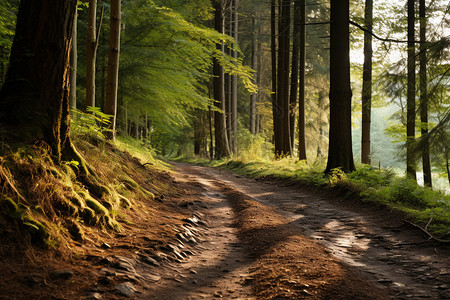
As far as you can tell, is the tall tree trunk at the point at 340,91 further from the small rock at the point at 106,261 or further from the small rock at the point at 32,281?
the small rock at the point at 32,281

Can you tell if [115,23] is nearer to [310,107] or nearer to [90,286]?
[90,286]

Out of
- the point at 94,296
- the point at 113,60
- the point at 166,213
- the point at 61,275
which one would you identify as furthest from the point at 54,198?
the point at 113,60

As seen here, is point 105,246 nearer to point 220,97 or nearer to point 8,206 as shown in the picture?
point 8,206

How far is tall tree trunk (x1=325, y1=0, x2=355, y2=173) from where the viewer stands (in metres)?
10.6

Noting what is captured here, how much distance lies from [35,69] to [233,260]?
336cm

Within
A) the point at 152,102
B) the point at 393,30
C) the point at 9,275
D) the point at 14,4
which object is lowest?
the point at 9,275

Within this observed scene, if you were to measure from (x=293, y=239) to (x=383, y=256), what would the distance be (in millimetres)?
1185

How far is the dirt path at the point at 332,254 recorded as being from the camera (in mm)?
3277

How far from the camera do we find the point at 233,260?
166 inches

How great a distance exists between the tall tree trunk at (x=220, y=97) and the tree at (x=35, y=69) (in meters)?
17.1

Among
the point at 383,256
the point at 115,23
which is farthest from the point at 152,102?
the point at 383,256

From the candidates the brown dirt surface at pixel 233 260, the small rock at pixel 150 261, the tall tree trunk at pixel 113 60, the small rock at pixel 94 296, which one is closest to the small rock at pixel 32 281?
the brown dirt surface at pixel 233 260

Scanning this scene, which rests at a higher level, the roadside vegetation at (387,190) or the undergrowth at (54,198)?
the undergrowth at (54,198)

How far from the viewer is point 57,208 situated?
375 centimetres
